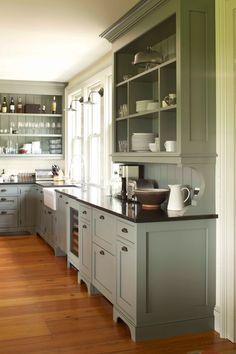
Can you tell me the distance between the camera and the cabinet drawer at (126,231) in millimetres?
3320

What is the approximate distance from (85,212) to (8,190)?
3.43m

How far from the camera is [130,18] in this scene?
4219 millimetres

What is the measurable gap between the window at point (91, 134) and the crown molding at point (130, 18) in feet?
4.36

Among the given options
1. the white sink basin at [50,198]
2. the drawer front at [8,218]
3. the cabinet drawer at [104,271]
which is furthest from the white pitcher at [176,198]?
the drawer front at [8,218]

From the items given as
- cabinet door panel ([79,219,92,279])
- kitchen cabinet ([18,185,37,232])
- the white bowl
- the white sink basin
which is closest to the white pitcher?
the white bowl

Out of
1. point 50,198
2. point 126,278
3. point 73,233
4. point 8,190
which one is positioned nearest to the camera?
point 126,278

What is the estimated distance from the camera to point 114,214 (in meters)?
3.69

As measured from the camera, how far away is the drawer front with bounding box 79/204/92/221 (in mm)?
4488

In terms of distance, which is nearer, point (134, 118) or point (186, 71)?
point (186, 71)

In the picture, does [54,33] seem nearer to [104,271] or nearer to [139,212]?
[139,212]

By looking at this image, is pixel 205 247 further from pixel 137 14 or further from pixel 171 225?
pixel 137 14

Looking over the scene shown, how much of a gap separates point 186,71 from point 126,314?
1.85m

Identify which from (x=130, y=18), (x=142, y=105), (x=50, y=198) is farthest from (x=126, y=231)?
(x=50, y=198)

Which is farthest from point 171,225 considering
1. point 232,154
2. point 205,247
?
point 232,154
